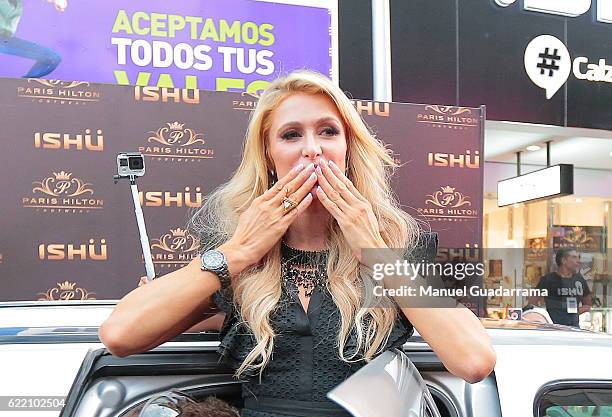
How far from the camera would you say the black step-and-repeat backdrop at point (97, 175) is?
123 inches

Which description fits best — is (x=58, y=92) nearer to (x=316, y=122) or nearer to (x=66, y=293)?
(x=66, y=293)

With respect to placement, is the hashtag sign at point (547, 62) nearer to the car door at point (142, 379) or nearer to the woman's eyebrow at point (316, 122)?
the woman's eyebrow at point (316, 122)

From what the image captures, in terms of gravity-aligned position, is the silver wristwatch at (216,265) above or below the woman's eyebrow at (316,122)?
below

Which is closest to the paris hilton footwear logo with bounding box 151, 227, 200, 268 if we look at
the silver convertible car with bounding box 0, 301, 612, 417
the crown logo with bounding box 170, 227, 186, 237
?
the crown logo with bounding box 170, 227, 186, 237

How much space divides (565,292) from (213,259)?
468cm

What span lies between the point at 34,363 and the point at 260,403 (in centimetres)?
51

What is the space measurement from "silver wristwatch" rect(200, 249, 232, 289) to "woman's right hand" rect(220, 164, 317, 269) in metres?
0.04

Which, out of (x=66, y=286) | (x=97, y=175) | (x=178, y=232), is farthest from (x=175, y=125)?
(x=66, y=286)

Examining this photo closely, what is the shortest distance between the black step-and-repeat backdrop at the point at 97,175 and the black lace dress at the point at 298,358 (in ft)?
6.58

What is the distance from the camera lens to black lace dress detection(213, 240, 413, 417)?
4.13ft

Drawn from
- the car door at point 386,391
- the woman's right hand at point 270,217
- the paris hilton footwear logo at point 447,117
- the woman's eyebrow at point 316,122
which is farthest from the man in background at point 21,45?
the car door at point 386,391

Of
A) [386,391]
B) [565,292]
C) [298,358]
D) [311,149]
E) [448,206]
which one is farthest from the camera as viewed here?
[565,292]

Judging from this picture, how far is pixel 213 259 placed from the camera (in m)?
1.31

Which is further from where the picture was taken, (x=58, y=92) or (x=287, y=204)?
(x=58, y=92)
